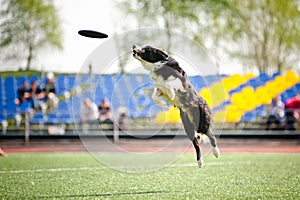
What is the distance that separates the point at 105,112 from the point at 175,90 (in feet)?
38.7

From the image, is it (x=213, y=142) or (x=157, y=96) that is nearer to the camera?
(x=157, y=96)

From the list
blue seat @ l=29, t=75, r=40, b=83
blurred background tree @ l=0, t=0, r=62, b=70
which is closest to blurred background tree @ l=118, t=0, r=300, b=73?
blurred background tree @ l=0, t=0, r=62, b=70

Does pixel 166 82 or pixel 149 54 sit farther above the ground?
pixel 149 54

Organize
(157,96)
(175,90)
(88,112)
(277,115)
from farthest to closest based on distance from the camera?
(277,115), (88,112), (157,96), (175,90)

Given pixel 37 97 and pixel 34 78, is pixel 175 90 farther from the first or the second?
pixel 34 78

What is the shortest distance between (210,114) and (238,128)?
1304cm

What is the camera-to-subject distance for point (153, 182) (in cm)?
834

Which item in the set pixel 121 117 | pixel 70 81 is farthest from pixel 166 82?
pixel 70 81

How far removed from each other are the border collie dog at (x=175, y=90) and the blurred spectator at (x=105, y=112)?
1077 cm

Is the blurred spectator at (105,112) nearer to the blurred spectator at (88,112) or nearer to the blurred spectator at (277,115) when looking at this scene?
the blurred spectator at (88,112)

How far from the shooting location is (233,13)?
34.6 meters

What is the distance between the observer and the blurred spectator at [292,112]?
20.1 m

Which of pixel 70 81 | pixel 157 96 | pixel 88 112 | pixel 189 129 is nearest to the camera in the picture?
pixel 157 96

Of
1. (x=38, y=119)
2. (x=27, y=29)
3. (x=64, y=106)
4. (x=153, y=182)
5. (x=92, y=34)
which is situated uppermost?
(x=27, y=29)
